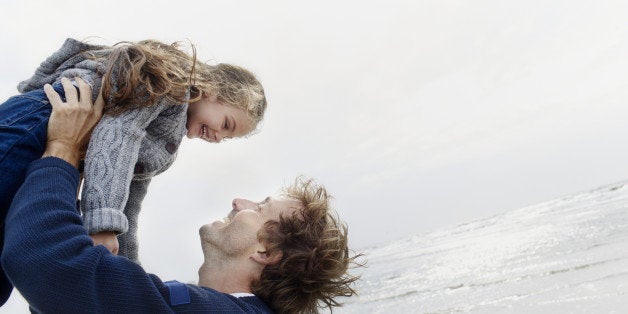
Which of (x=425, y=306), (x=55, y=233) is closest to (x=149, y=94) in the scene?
(x=55, y=233)

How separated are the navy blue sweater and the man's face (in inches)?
37.0

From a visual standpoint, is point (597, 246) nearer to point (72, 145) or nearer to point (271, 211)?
point (271, 211)

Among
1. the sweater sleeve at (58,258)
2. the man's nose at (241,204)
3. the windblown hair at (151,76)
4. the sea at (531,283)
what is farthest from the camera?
the sea at (531,283)

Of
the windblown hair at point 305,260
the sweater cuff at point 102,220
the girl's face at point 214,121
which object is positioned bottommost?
the windblown hair at point 305,260

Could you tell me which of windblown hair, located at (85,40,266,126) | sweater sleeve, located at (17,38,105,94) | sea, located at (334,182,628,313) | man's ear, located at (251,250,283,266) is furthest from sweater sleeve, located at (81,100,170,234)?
sea, located at (334,182,628,313)

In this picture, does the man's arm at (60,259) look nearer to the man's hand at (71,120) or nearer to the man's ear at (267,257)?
the man's hand at (71,120)

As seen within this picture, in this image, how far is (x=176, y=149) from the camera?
3.26 m

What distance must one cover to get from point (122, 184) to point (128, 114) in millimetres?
391

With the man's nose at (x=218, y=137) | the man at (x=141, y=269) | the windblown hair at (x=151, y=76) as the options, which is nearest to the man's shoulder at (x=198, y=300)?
the man at (x=141, y=269)

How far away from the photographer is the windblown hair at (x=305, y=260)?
10.8 feet

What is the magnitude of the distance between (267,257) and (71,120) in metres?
1.42

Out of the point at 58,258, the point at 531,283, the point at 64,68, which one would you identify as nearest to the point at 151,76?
the point at 64,68

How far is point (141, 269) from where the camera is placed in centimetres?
228

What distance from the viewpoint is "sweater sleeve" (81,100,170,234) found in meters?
2.36
